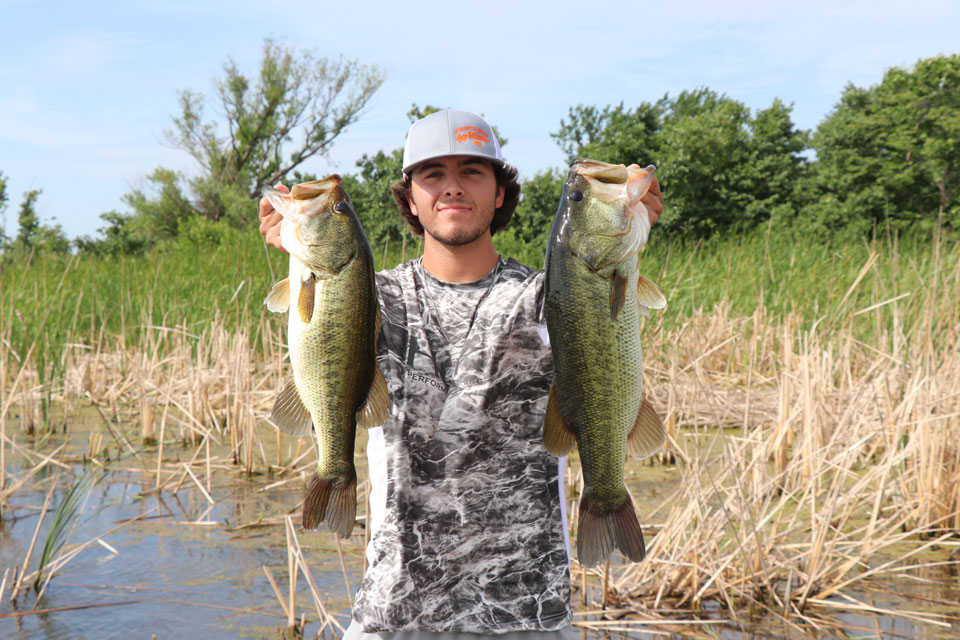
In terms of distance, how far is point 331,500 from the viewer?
90.4 inches

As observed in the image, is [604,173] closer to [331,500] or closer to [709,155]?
[331,500]

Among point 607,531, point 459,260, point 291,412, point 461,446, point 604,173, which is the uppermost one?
point 604,173

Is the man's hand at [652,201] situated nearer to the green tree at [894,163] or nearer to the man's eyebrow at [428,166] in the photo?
the man's eyebrow at [428,166]

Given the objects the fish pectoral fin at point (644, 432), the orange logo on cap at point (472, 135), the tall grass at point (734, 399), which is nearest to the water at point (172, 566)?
the tall grass at point (734, 399)

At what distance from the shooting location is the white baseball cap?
8.60 ft

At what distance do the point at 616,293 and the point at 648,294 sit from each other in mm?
174

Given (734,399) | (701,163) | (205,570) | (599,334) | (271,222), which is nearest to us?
→ (599,334)

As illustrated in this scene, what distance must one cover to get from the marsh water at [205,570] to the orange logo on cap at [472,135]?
6.95 ft

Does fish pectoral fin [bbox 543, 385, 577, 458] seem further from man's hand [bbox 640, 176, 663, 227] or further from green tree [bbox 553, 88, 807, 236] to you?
green tree [bbox 553, 88, 807, 236]

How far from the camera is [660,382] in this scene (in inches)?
336

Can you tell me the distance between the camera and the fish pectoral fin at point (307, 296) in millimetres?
2307

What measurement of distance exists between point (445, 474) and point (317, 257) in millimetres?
750

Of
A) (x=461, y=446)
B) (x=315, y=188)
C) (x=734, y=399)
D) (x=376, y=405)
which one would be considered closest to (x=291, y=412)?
(x=376, y=405)

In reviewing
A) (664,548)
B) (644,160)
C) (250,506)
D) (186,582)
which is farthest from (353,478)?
(644,160)
